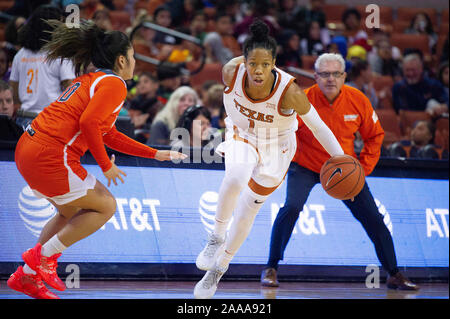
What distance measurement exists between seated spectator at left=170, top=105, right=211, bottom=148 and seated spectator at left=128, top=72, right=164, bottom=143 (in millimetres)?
1281

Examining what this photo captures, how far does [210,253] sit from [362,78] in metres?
5.28

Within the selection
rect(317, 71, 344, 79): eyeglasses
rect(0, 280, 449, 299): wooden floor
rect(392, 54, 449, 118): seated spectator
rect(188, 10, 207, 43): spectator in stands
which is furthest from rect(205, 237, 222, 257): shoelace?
rect(188, 10, 207, 43): spectator in stands

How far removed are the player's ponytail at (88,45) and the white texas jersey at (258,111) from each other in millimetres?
820

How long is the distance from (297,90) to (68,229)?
5.94 feet

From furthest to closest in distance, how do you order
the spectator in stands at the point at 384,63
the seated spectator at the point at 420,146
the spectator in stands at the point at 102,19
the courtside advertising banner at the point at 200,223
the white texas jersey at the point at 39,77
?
the spectator in stands at the point at 384,63
the spectator in stands at the point at 102,19
the seated spectator at the point at 420,146
the white texas jersey at the point at 39,77
the courtside advertising banner at the point at 200,223

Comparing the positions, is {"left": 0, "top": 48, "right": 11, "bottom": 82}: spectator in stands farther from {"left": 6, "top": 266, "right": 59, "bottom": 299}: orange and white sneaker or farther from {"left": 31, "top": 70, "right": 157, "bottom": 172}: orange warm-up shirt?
{"left": 6, "top": 266, "right": 59, "bottom": 299}: orange and white sneaker

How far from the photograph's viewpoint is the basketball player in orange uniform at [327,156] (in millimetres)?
5609

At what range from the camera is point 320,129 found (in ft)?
14.9

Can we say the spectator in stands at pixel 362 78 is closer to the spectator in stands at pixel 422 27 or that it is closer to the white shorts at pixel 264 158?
the spectator in stands at pixel 422 27

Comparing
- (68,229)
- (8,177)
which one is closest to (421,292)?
(68,229)

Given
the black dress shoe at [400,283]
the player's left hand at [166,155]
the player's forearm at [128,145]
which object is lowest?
the black dress shoe at [400,283]

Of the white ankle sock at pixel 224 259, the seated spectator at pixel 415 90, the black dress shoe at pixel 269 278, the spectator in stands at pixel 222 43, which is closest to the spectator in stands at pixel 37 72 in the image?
the white ankle sock at pixel 224 259

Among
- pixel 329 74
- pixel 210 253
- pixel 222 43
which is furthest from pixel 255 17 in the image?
pixel 210 253
